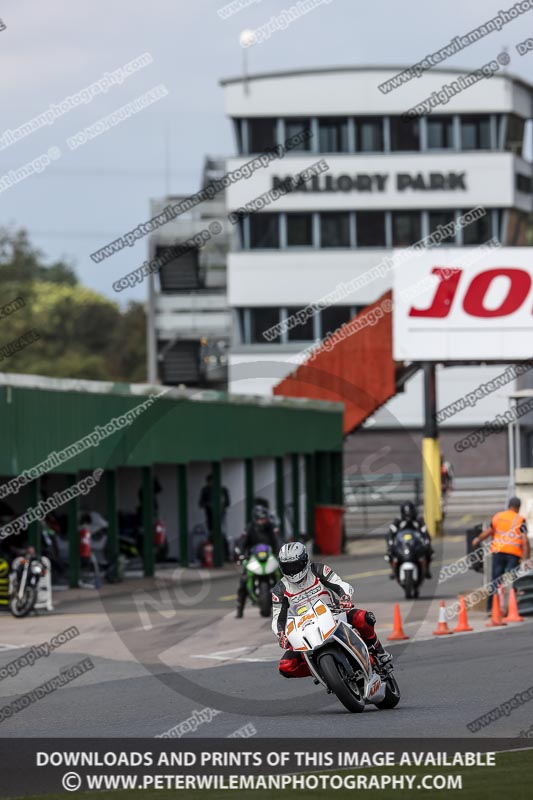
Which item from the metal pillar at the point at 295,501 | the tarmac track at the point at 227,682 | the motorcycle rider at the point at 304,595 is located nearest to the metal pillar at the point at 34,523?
the tarmac track at the point at 227,682

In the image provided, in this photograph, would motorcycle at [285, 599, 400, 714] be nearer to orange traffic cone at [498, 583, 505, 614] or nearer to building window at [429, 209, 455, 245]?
orange traffic cone at [498, 583, 505, 614]

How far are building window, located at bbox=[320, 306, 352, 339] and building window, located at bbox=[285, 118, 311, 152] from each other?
6.93 m

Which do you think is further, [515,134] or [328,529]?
[515,134]

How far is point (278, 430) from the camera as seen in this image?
1587 inches

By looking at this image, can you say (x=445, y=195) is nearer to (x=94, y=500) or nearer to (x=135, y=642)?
(x=94, y=500)

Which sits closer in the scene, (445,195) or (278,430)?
(278,430)

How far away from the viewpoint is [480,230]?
6781cm

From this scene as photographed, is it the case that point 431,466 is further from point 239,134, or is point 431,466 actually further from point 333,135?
point 239,134

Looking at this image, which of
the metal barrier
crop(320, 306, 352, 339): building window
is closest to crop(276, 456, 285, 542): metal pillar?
the metal barrier

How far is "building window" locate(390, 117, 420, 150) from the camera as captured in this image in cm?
6694

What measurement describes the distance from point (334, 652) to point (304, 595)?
2.04ft

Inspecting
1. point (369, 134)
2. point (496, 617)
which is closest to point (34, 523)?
point (496, 617)
